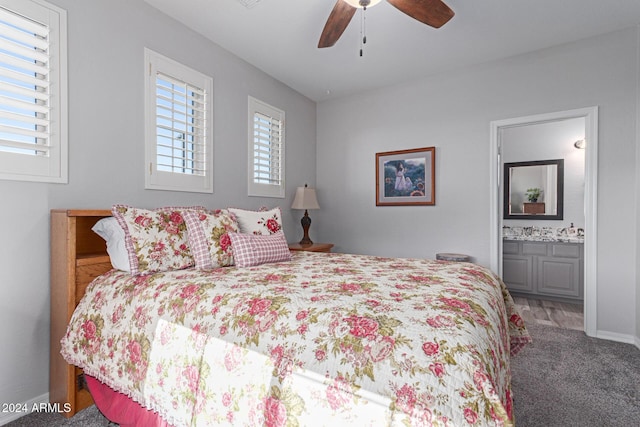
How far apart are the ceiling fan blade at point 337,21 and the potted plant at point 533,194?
390cm

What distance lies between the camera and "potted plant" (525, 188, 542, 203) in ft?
15.0

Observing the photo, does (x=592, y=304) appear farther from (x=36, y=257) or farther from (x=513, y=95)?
(x=36, y=257)

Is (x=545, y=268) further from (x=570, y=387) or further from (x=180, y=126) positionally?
(x=180, y=126)

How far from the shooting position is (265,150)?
3.59 metres


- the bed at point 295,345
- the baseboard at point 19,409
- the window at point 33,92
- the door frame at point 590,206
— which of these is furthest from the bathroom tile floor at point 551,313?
the window at point 33,92

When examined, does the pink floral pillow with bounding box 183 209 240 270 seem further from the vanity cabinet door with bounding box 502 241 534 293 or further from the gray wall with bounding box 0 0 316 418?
the vanity cabinet door with bounding box 502 241 534 293

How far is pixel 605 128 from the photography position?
2.82 m

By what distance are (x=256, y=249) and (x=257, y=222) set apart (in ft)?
1.10

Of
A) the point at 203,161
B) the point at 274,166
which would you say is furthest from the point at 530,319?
the point at 203,161

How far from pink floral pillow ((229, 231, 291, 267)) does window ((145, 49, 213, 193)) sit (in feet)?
2.93

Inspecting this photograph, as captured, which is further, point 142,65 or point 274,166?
point 274,166

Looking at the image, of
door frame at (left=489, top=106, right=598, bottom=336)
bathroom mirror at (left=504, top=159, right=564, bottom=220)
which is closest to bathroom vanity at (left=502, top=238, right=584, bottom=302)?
bathroom mirror at (left=504, top=159, right=564, bottom=220)

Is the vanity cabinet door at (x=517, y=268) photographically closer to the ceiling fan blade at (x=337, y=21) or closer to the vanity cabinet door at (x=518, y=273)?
the vanity cabinet door at (x=518, y=273)

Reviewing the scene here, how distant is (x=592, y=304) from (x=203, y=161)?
3772 millimetres
